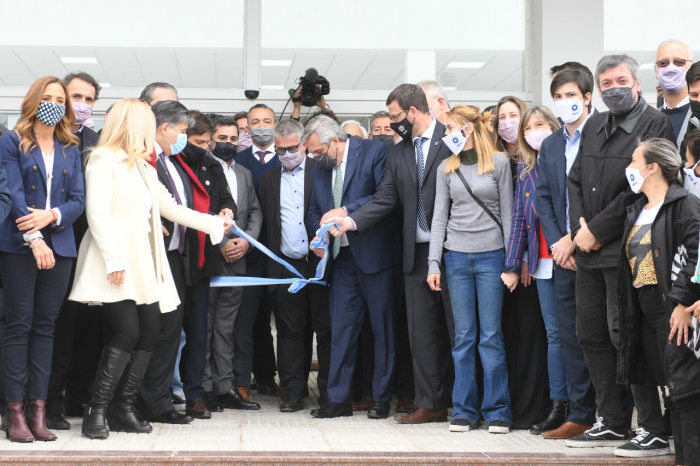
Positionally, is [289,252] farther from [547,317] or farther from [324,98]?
[324,98]

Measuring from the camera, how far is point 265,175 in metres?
6.09

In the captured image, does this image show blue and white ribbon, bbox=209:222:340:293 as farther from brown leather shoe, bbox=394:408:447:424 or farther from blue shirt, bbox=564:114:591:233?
blue shirt, bbox=564:114:591:233

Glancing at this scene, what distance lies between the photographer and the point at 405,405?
18.8ft

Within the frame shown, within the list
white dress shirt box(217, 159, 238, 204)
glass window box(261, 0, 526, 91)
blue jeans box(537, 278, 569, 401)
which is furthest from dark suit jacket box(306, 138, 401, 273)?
glass window box(261, 0, 526, 91)

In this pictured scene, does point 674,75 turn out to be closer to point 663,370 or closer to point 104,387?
point 663,370

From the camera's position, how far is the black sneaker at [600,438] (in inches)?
177

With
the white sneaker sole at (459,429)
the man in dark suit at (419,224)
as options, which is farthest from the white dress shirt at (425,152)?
the white sneaker sole at (459,429)

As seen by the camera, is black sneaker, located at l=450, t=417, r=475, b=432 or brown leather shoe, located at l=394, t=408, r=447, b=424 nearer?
black sneaker, located at l=450, t=417, r=475, b=432

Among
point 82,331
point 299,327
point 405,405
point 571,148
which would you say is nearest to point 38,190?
point 82,331

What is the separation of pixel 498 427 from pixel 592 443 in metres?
0.62

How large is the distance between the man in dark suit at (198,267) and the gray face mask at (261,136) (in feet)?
3.18

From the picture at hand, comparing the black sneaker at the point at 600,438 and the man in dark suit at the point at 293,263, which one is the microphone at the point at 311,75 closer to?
the man in dark suit at the point at 293,263

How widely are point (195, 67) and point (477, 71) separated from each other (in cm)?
278

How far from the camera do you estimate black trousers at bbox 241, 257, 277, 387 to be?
592cm
